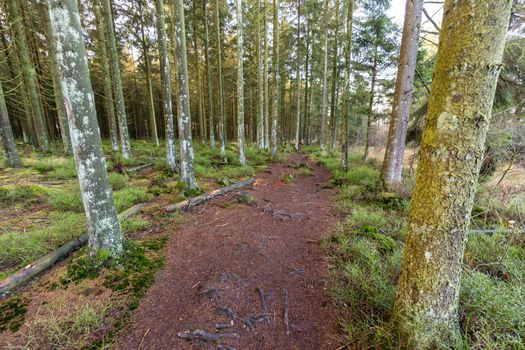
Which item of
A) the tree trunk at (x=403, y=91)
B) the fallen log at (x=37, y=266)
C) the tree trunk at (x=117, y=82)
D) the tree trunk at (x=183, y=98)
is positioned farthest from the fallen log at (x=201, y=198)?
the tree trunk at (x=117, y=82)

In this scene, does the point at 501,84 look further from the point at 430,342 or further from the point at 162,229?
the point at 162,229

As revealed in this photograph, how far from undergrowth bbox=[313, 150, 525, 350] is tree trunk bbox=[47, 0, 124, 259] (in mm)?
3353

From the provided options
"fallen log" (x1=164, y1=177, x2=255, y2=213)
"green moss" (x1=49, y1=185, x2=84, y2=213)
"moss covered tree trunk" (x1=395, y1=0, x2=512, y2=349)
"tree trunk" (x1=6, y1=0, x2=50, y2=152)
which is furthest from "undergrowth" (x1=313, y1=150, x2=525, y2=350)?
"tree trunk" (x1=6, y1=0, x2=50, y2=152)

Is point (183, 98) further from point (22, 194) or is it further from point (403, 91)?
point (403, 91)

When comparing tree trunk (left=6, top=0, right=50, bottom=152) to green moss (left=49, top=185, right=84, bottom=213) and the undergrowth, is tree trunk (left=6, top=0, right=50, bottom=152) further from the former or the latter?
the undergrowth

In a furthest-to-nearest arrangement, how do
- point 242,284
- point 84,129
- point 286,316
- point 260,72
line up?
point 260,72 → point 242,284 → point 84,129 → point 286,316

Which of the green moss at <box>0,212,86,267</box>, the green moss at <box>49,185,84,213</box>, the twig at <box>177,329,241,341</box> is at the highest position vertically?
the green moss at <box>49,185,84,213</box>

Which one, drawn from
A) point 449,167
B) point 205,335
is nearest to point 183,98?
point 205,335

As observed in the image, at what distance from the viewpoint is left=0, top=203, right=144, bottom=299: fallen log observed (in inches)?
104

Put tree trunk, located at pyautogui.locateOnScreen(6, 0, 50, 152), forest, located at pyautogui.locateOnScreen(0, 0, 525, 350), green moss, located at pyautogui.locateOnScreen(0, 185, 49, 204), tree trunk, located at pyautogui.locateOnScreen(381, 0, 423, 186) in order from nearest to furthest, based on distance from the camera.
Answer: forest, located at pyautogui.locateOnScreen(0, 0, 525, 350), green moss, located at pyautogui.locateOnScreen(0, 185, 49, 204), tree trunk, located at pyautogui.locateOnScreen(381, 0, 423, 186), tree trunk, located at pyautogui.locateOnScreen(6, 0, 50, 152)

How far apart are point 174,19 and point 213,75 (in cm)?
1367

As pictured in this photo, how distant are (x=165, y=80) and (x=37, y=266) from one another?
22.4ft

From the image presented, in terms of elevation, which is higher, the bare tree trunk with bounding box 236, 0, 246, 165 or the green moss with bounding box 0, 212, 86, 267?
the bare tree trunk with bounding box 236, 0, 246, 165

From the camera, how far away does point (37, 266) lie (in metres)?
2.96
